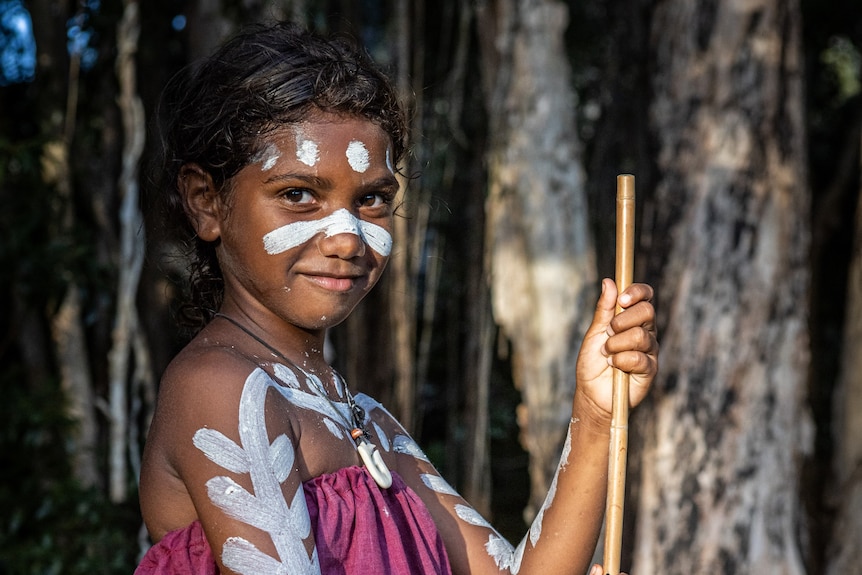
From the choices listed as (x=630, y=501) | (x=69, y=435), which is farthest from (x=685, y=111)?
(x=69, y=435)

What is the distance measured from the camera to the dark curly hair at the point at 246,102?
146 cm

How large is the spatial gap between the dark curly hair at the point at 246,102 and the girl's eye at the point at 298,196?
7 centimetres

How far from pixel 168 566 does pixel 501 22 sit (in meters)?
2.90

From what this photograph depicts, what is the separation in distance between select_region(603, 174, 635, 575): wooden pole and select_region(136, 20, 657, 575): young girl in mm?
36

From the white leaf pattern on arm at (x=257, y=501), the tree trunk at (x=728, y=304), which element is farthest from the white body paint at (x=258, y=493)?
the tree trunk at (x=728, y=304)

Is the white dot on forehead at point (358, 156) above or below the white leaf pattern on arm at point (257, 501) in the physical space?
above

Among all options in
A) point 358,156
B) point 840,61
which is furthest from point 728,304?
point 840,61

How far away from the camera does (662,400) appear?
3494mm

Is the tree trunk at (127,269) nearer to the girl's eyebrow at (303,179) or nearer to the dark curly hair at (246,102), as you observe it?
the dark curly hair at (246,102)

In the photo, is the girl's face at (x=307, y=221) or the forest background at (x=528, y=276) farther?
the forest background at (x=528, y=276)

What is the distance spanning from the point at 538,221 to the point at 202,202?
94.0 inches

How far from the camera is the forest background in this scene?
11.4 ft

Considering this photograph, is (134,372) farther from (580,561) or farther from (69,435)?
(580,561)

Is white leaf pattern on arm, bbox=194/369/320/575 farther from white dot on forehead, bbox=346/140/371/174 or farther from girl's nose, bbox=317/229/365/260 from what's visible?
white dot on forehead, bbox=346/140/371/174
